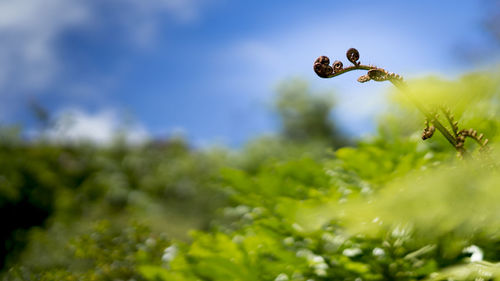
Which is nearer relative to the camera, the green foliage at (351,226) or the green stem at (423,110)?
the green stem at (423,110)

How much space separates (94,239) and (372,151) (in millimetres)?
2034

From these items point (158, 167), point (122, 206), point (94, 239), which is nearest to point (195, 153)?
point (158, 167)

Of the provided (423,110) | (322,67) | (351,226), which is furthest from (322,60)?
(351,226)

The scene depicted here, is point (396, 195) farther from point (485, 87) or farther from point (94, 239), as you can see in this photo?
point (94, 239)

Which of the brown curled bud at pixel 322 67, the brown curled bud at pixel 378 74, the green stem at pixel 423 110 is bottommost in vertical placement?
the green stem at pixel 423 110

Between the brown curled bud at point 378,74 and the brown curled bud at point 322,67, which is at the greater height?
the brown curled bud at point 322,67

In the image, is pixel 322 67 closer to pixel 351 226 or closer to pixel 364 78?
pixel 364 78

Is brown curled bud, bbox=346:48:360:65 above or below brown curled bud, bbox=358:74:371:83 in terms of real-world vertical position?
above

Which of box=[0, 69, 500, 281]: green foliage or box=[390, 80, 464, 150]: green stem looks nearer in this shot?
box=[390, 80, 464, 150]: green stem

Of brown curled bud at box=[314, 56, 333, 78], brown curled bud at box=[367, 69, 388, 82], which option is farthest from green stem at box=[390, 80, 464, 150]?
brown curled bud at box=[314, 56, 333, 78]

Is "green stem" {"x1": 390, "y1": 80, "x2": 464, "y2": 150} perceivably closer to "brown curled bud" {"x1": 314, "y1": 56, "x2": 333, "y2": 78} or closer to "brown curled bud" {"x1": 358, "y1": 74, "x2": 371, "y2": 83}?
"brown curled bud" {"x1": 358, "y1": 74, "x2": 371, "y2": 83}

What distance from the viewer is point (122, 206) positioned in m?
8.85

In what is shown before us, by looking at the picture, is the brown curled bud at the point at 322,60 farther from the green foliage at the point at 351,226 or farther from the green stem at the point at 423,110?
the green foliage at the point at 351,226

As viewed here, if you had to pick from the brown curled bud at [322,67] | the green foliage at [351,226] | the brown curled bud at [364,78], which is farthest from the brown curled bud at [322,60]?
the green foliage at [351,226]
